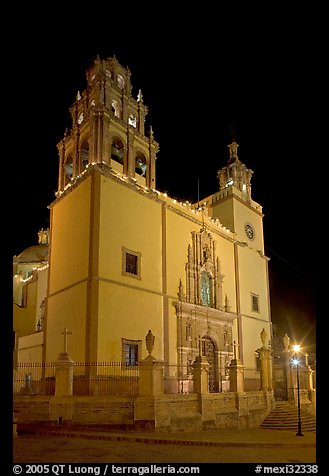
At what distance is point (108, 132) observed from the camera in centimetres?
2500

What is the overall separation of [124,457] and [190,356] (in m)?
14.2

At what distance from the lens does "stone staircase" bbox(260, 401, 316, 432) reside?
19812 mm

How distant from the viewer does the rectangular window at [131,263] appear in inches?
902

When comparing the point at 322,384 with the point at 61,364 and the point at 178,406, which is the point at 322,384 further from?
the point at 61,364

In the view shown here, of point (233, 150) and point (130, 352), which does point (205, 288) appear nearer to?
point (130, 352)

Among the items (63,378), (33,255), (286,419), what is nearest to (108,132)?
(63,378)

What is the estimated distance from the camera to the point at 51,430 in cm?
1527

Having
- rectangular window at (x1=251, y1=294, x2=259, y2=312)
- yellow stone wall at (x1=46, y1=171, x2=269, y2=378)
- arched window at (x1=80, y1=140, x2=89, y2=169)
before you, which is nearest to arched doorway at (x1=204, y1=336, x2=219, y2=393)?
yellow stone wall at (x1=46, y1=171, x2=269, y2=378)

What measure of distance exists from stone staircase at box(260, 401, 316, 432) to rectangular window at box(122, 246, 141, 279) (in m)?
9.30

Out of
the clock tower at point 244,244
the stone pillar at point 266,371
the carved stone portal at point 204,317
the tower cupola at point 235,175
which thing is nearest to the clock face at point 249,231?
the clock tower at point 244,244

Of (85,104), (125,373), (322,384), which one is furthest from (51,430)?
(85,104)

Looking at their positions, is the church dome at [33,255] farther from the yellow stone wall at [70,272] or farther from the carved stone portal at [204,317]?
the carved stone portal at [204,317]

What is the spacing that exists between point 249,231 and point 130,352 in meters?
16.1

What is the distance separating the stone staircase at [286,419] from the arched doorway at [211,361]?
4718 mm
